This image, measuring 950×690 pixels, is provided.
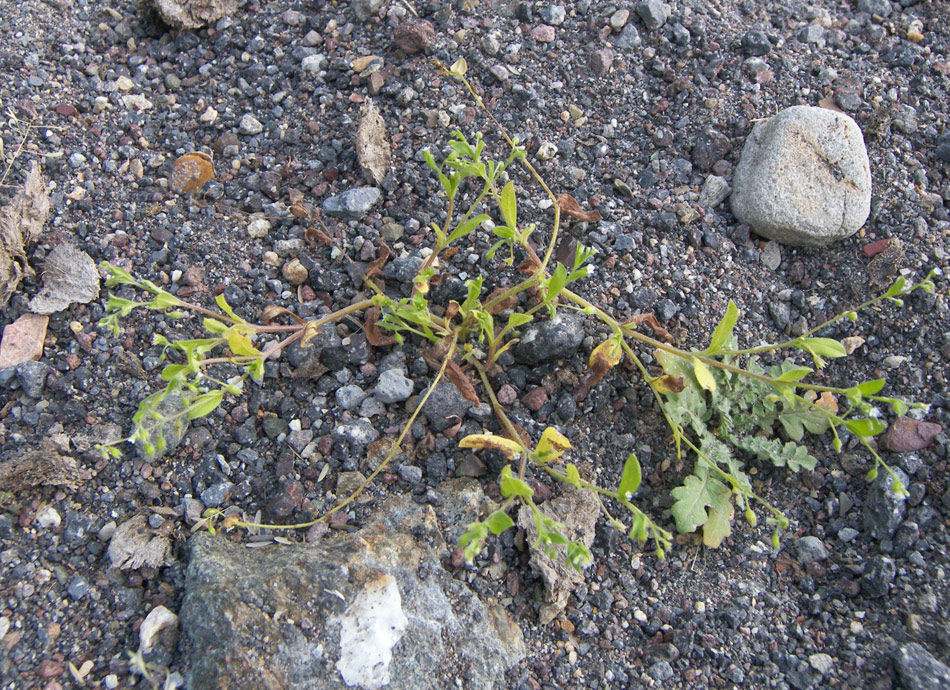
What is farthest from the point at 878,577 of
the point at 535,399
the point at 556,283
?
the point at 556,283

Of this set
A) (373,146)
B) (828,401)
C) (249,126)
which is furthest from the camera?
(249,126)

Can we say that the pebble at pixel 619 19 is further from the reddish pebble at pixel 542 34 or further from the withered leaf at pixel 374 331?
the withered leaf at pixel 374 331

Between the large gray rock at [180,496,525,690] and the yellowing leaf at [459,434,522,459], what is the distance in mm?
297

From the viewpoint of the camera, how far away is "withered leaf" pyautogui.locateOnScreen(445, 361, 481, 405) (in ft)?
7.62

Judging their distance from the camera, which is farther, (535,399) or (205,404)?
(535,399)

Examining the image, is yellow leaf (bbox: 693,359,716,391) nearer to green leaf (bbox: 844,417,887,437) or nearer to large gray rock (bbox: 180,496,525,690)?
green leaf (bbox: 844,417,887,437)

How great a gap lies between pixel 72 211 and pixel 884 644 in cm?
303

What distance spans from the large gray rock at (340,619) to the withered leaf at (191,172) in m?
1.39

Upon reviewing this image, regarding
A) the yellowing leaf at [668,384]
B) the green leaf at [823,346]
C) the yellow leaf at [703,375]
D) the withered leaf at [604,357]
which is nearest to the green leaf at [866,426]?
the green leaf at [823,346]

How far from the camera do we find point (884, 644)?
206cm

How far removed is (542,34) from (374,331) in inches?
61.8

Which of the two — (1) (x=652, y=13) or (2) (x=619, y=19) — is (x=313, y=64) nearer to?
(2) (x=619, y=19)

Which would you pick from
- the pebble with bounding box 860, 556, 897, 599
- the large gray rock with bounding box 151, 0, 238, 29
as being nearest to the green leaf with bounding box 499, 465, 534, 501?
the pebble with bounding box 860, 556, 897, 599

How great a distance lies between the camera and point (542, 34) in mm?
3088
